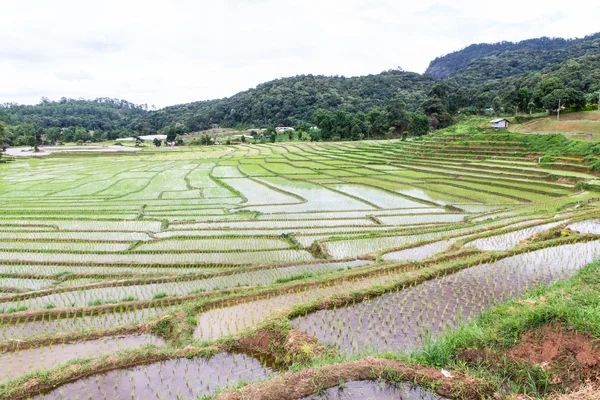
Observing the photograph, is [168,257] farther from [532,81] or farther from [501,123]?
[532,81]

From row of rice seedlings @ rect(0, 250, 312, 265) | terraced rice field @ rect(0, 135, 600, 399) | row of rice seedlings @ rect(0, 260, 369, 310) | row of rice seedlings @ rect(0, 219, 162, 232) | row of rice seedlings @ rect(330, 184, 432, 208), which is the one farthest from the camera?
row of rice seedlings @ rect(330, 184, 432, 208)

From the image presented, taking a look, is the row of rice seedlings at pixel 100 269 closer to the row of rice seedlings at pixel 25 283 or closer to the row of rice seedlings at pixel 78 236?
the row of rice seedlings at pixel 25 283

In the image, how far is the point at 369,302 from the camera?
6.65 metres

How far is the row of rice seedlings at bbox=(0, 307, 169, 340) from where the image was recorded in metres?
6.35

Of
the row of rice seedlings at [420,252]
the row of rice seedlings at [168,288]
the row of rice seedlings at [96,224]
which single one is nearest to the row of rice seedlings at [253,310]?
the row of rice seedlings at [168,288]

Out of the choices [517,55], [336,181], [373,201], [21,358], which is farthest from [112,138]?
[517,55]

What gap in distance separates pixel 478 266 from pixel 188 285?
22.4 feet

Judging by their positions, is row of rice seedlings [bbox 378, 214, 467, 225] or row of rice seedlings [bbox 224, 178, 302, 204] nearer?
row of rice seedlings [bbox 378, 214, 467, 225]

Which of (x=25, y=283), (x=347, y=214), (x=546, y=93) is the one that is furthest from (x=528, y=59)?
(x=25, y=283)

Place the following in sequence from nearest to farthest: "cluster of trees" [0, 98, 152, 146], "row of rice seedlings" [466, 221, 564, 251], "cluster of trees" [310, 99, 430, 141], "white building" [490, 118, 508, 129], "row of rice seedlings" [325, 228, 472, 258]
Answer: "row of rice seedlings" [466, 221, 564, 251] < "row of rice seedlings" [325, 228, 472, 258] < "white building" [490, 118, 508, 129] < "cluster of trees" [310, 99, 430, 141] < "cluster of trees" [0, 98, 152, 146]

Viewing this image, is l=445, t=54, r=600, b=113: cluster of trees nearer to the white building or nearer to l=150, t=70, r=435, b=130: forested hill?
the white building

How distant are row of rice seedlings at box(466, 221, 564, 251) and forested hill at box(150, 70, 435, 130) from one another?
62024 mm

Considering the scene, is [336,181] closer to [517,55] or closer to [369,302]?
[369,302]

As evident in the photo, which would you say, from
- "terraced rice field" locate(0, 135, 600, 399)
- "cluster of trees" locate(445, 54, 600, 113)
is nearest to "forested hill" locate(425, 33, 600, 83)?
"cluster of trees" locate(445, 54, 600, 113)
